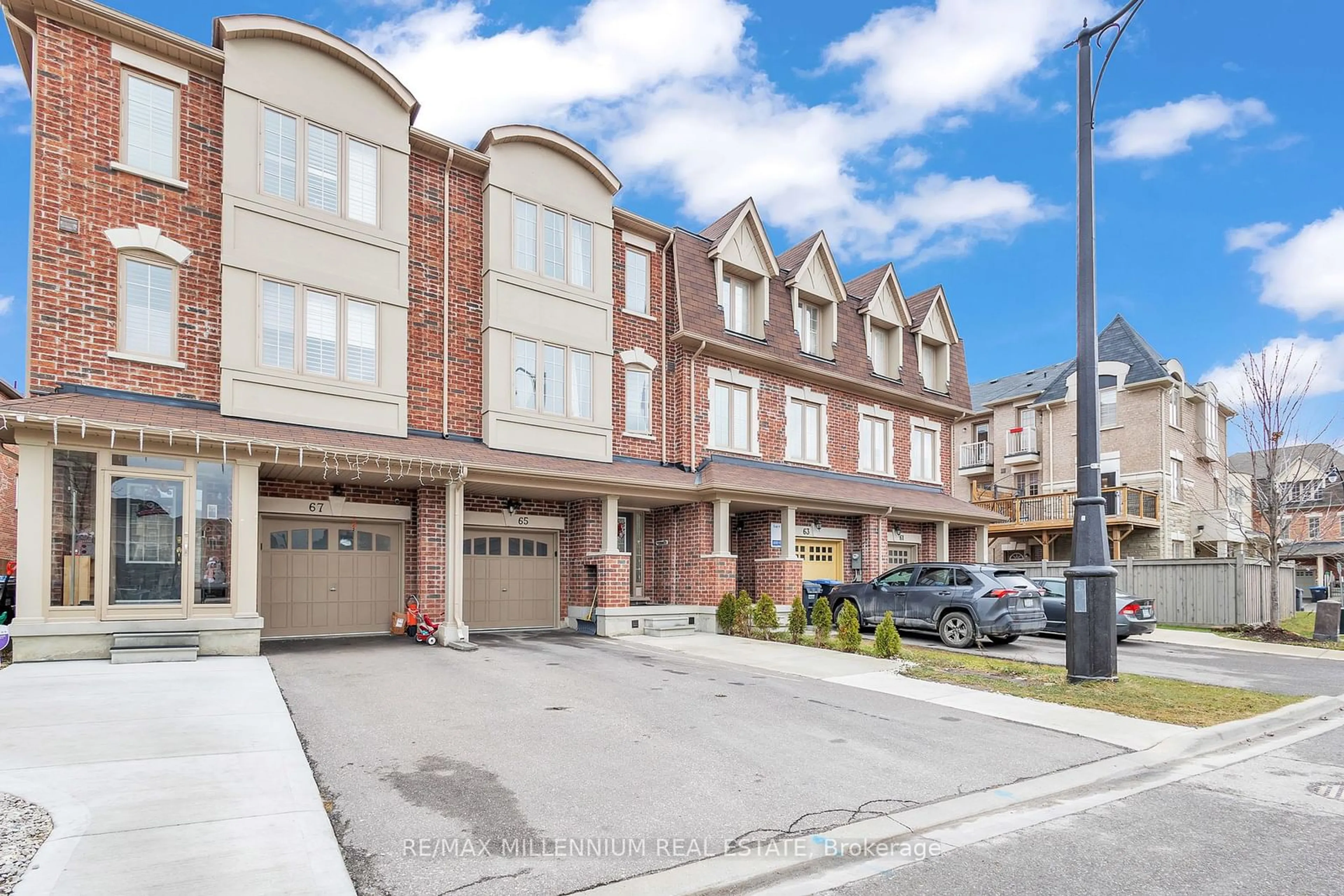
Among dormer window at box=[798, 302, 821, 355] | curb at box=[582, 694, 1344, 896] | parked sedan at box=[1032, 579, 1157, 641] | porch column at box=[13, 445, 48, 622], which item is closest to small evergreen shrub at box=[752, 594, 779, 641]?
parked sedan at box=[1032, 579, 1157, 641]

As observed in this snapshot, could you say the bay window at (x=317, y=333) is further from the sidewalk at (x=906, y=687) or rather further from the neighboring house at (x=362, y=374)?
the sidewalk at (x=906, y=687)

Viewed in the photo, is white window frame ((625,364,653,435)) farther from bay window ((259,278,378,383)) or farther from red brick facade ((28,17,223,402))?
red brick facade ((28,17,223,402))

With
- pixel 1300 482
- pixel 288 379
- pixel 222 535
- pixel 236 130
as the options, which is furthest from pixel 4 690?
pixel 1300 482

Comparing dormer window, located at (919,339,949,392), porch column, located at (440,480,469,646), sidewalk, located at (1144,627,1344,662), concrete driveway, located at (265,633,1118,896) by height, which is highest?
dormer window, located at (919,339,949,392)

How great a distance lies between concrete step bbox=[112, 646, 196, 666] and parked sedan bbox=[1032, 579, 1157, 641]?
50.6 feet

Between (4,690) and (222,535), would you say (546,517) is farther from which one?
(4,690)

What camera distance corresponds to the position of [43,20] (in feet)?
39.3

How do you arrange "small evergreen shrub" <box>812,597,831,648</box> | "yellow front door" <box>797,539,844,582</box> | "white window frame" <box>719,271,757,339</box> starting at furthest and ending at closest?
"yellow front door" <box>797,539,844,582</box>, "white window frame" <box>719,271,757,339</box>, "small evergreen shrub" <box>812,597,831,648</box>

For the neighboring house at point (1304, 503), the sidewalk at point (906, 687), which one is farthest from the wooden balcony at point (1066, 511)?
the sidewalk at point (906, 687)

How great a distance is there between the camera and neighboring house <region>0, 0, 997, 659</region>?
1159 centimetres

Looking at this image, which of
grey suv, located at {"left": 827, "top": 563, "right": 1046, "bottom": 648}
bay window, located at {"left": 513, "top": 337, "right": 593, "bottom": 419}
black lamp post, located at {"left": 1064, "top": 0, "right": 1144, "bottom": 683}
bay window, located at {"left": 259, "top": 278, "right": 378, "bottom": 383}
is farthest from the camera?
bay window, located at {"left": 513, "top": 337, "right": 593, "bottom": 419}

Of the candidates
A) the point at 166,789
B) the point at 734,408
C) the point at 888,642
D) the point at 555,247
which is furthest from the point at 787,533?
the point at 166,789

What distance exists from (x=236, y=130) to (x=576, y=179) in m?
6.79

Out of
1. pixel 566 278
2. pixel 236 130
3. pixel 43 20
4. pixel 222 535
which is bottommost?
pixel 222 535
